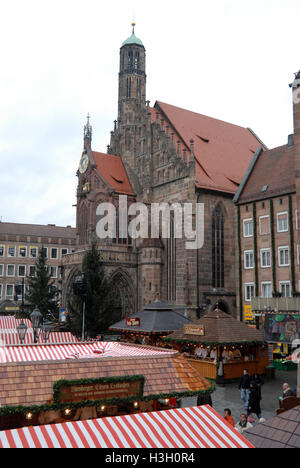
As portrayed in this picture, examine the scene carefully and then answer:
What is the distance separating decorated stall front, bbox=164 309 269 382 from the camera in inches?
852

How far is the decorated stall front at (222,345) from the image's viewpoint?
71.0ft

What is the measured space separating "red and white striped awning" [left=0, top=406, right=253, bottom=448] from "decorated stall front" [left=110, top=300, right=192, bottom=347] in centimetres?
1714

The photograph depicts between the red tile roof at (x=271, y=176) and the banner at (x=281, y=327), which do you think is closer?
the banner at (x=281, y=327)

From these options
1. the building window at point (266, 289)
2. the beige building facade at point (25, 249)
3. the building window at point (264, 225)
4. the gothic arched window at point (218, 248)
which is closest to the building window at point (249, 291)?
the building window at point (266, 289)

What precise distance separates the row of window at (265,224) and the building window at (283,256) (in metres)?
1.37

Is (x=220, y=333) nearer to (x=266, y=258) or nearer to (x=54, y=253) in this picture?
(x=266, y=258)

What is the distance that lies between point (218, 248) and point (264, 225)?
8508 millimetres

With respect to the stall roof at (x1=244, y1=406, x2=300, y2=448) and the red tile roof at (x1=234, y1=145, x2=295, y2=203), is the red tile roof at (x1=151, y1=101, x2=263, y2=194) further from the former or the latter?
the stall roof at (x1=244, y1=406, x2=300, y2=448)

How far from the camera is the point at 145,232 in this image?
143ft

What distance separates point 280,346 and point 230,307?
13.1 meters

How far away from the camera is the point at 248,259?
34.7 meters

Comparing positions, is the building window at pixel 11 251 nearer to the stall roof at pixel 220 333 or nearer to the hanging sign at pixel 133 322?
the hanging sign at pixel 133 322

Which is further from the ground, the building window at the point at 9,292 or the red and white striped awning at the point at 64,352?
the building window at the point at 9,292

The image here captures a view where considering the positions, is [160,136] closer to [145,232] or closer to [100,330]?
Answer: [145,232]
